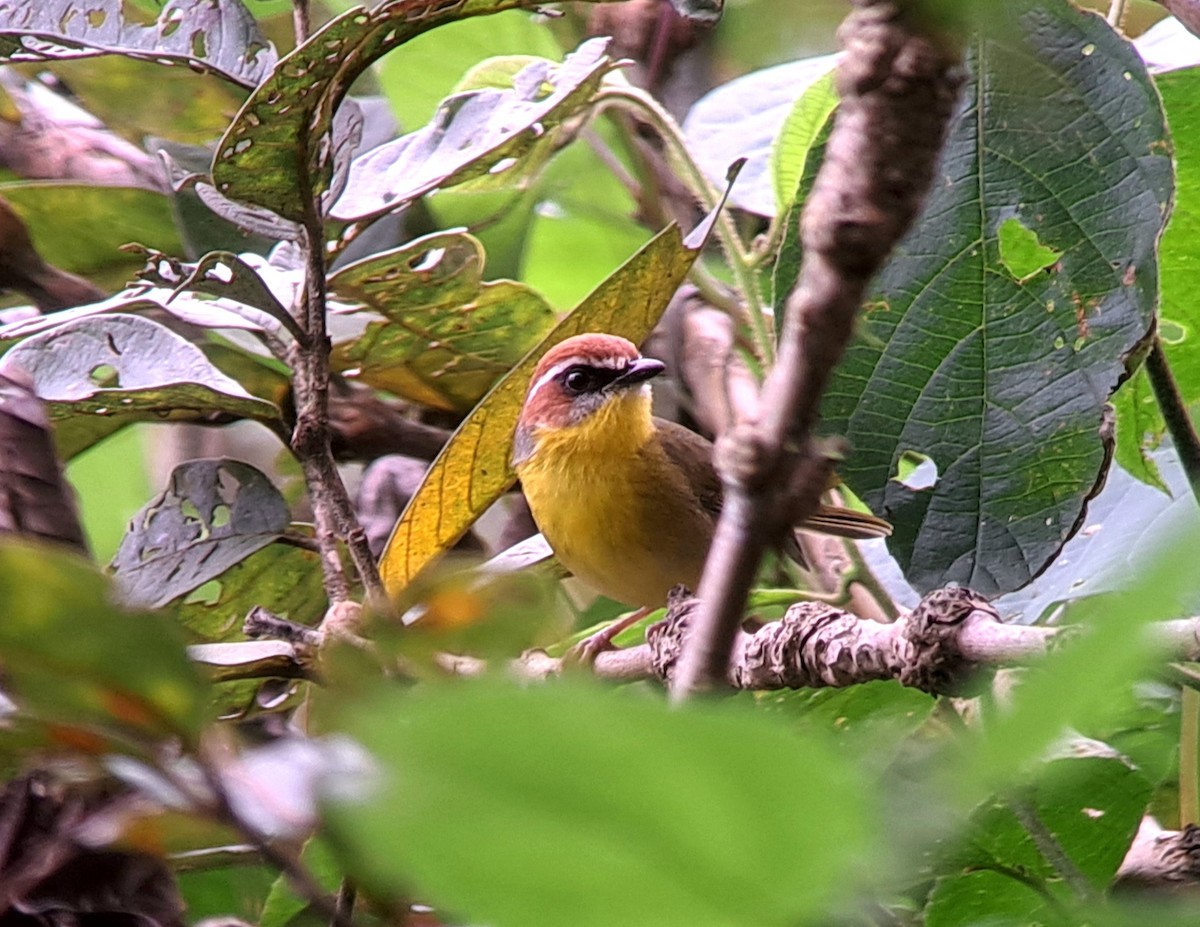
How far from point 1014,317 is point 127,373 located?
127 cm

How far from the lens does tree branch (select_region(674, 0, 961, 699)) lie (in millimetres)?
473

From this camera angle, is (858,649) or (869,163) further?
(858,649)

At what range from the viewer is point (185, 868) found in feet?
4.10

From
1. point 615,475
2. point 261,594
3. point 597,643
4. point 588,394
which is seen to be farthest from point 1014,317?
point 588,394

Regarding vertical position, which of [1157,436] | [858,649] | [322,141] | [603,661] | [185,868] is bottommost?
[603,661]

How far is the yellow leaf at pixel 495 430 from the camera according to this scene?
1.96 metres

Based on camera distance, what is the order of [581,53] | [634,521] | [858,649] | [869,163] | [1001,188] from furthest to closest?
1. [634,521]
2. [581,53]
3. [1001,188]
4. [858,649]
5. [869,163]

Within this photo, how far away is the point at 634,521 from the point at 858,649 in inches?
67.9

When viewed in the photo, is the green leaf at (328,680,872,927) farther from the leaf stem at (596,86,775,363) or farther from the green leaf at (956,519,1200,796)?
the leaf stem at (596,86,775,363)

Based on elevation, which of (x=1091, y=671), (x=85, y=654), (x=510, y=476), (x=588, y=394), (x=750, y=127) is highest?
(x=1091, y=671)

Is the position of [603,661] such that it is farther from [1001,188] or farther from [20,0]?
[20,0]

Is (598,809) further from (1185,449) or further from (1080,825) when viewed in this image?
(1185,449)

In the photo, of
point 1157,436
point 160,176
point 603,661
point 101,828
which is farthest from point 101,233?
point 101,828

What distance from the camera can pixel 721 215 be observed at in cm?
212
